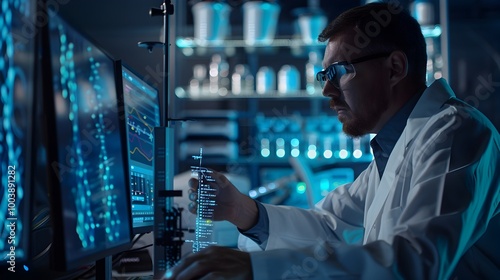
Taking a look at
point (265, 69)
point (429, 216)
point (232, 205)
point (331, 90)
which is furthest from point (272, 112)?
point (429, 216)

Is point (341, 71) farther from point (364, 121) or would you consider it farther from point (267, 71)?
point (267, 71)

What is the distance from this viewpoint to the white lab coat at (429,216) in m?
0.74

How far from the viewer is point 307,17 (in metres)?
3.51

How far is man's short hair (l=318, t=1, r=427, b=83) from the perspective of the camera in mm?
1311

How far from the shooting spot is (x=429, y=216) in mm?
849

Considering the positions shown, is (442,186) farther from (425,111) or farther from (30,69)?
(30,69)

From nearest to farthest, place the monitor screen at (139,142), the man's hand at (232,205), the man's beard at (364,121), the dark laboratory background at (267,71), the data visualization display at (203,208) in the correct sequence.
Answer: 1. the data visualization display at (203,208)
2. the monitor screen at (139,142)
3. the man's hand at (232,205)
4. the man's beard at (364,121)
5. the dark laboratory background at (267,71)

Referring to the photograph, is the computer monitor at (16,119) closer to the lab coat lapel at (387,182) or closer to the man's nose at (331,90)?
the lab coat lapel at (387,182)

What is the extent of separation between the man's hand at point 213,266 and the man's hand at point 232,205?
0.48 metres

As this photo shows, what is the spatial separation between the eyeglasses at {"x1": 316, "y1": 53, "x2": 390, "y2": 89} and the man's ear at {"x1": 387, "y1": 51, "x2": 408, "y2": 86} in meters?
0.02

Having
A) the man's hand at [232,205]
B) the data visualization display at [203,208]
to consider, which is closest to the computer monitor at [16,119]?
the data visualization display at [203,208]

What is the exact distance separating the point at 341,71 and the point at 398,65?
139 mm

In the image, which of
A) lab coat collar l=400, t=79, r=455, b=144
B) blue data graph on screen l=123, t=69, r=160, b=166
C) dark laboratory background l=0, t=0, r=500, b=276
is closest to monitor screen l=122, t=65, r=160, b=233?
blue data graph on screen l=123, t=69, r=160, b=166

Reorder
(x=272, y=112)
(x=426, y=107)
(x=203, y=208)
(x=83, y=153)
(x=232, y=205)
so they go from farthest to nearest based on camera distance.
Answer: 1. (x=272, y=112)
2. (x=232, y=205)
3. (x=426, y=107)
4. (x=203, y=208)
5. (x=83, y=153)
